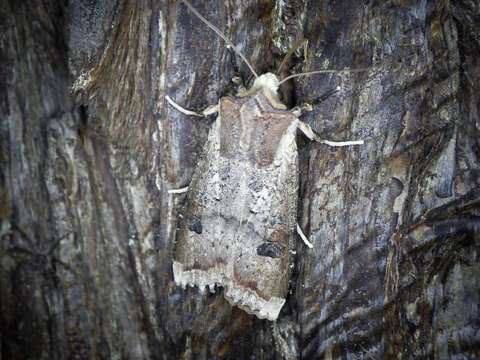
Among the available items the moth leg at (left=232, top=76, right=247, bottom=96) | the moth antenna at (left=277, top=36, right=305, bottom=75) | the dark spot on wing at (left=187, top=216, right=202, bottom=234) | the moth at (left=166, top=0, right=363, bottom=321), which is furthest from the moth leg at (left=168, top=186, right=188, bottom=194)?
the moth antenna at (left=277, top=36, right=305, bottom=75)

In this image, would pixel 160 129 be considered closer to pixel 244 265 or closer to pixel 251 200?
pixel 251 200

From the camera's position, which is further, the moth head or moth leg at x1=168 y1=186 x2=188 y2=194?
moth leg at x1=168 y1=186 x2=188 y2=194

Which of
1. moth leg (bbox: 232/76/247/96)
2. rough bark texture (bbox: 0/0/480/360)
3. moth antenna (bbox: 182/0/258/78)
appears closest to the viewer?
rough bark texture (bbox: 0/0/480/360)

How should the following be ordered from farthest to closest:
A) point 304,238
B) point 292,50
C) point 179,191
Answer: point 179,191 → point 304,238 → point 292,50

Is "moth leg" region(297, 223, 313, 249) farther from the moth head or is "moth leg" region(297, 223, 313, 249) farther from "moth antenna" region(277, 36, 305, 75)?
"moth antenna" region(277, 36, 305, 75)

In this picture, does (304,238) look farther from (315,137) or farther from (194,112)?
(194,112)

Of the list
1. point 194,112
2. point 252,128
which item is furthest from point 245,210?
point 194,112
